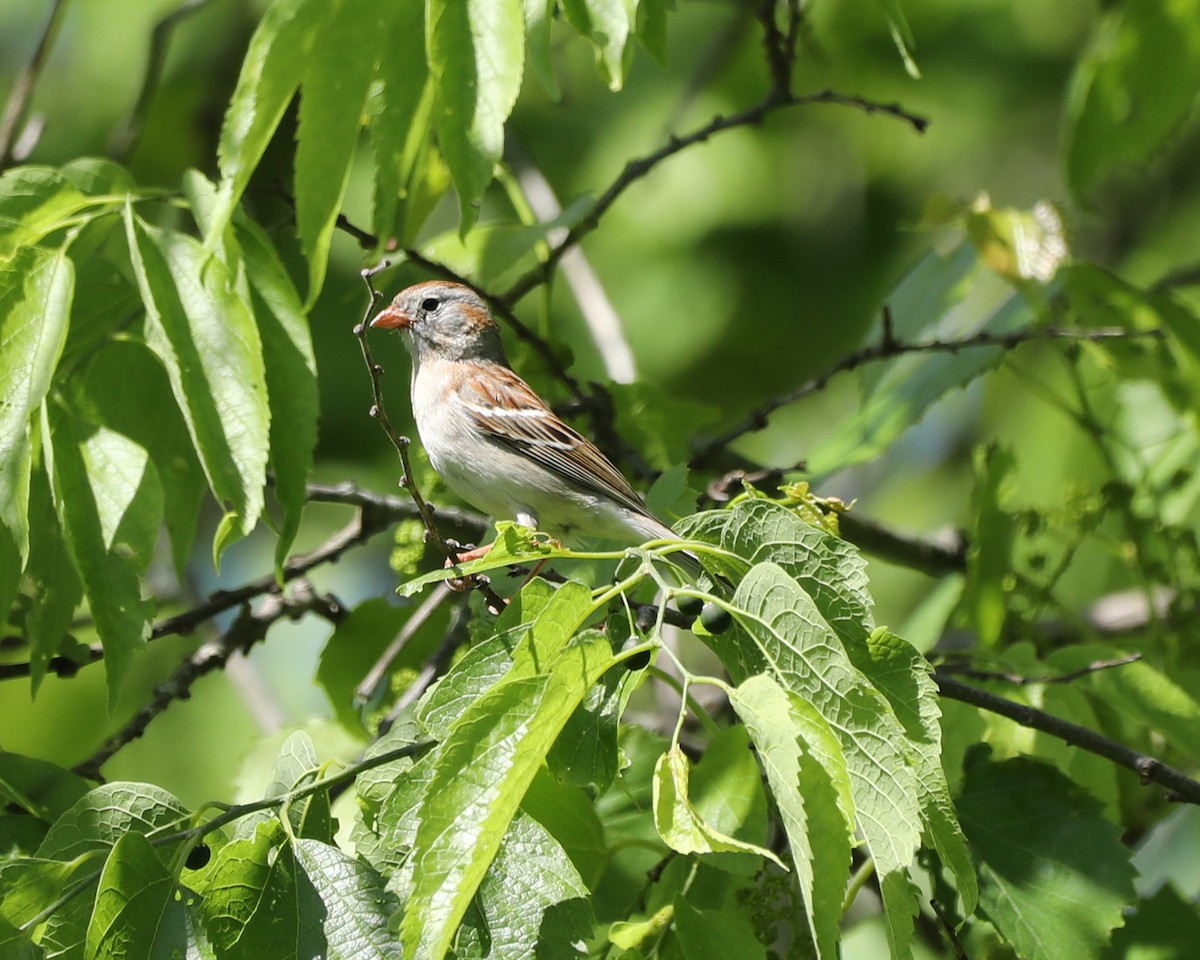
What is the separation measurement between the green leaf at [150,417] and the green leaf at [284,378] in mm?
480

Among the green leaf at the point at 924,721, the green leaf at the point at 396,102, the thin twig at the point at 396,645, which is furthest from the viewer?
the thin twig at the point at 396,645

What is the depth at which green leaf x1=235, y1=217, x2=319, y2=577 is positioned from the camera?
8.44ft

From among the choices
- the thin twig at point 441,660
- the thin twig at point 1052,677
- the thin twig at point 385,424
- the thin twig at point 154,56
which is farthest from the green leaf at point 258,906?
the thin twig at point 154,56

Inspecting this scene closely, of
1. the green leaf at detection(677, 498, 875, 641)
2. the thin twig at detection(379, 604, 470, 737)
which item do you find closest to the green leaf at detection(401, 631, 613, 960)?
the green leaf at detection(677, 498, 875, 641)

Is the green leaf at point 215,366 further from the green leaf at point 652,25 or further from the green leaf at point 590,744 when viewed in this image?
the green leaf at point 652,25

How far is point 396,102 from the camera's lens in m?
2.42

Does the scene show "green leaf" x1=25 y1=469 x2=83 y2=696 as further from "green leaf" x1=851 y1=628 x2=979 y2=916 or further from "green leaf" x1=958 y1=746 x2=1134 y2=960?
"green leaf" x1=958 y1=746 x2=1134 y2=960

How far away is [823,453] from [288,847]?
2.57m

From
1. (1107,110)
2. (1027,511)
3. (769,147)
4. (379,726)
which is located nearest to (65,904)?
(379,726)

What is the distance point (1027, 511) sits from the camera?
372cm

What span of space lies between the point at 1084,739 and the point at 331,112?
79.9 inches

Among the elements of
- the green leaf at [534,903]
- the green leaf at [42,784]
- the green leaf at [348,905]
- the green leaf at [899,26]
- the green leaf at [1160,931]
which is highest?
the green leaf at [899,26]

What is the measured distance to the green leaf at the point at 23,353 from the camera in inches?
90.0

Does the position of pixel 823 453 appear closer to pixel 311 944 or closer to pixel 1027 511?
pixel 1027 511
